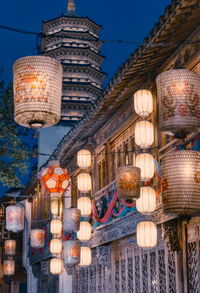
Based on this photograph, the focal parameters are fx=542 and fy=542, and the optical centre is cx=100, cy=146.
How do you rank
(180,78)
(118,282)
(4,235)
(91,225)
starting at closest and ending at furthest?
(180,78) → (118,282) → (91,225) → (4,235)

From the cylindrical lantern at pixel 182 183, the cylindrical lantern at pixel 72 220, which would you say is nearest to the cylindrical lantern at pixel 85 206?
the cylindrical lantern at pixel 72 220

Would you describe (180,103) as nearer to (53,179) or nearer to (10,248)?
(53,179)

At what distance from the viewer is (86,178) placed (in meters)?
17.3

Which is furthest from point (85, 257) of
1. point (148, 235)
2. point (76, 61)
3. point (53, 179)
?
point (76, 61)

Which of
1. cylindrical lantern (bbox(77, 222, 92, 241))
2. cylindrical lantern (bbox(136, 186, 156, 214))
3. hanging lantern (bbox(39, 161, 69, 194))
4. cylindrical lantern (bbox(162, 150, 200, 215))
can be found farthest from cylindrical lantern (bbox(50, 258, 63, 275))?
cylindrical lantern (bbox(162, 150, 200, 215))

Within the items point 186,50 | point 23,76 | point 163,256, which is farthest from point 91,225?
point 23,76

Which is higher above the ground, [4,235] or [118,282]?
[4,235]

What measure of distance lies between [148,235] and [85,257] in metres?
6.57

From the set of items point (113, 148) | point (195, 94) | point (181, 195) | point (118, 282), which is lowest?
point (118, 282)

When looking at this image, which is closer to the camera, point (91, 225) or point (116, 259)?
point (116, 259)

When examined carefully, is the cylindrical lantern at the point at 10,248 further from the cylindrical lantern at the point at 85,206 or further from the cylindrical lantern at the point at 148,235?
the cylindrical lantern at the point at 148,235

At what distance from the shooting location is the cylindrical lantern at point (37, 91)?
348 inches

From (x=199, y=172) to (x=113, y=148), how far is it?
7570 millimetres

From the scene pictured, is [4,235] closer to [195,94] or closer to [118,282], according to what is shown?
[118,282]
